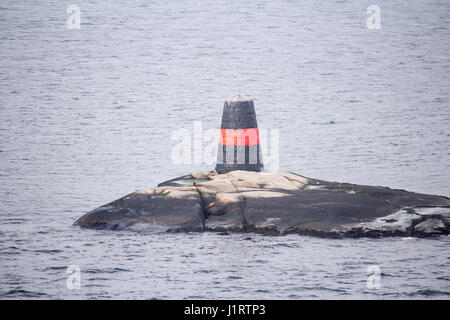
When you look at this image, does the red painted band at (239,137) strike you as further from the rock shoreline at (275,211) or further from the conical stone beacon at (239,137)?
the rock shoreline at (275,211)

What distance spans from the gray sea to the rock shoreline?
32 cm

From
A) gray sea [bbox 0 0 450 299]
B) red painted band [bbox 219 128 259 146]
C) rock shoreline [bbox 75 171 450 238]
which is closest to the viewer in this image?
gray sea [bbox 0 0 450 299]

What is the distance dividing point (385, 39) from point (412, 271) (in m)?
52.1

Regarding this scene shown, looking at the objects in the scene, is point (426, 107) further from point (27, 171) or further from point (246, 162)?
point (246, 162)

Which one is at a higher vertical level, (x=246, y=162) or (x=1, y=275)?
(x=246, y=162)

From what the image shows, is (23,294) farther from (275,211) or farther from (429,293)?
(429,293)

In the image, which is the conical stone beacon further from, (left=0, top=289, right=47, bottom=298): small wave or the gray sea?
(left=0, top=289, right=47, bottom=298): small wave

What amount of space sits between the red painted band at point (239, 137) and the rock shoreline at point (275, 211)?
1.04 metres

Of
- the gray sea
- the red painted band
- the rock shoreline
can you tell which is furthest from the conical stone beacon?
the gray sea

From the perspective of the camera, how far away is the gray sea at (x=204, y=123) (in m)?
17.7

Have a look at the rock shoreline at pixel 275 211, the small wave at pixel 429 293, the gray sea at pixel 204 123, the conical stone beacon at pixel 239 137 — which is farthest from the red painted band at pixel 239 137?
the small wave at pixel 429 293

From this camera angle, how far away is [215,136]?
38.6m

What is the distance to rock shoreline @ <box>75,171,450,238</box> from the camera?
19312 millimetres

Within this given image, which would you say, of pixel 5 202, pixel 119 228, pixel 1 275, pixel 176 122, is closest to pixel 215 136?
pixel 176 122
